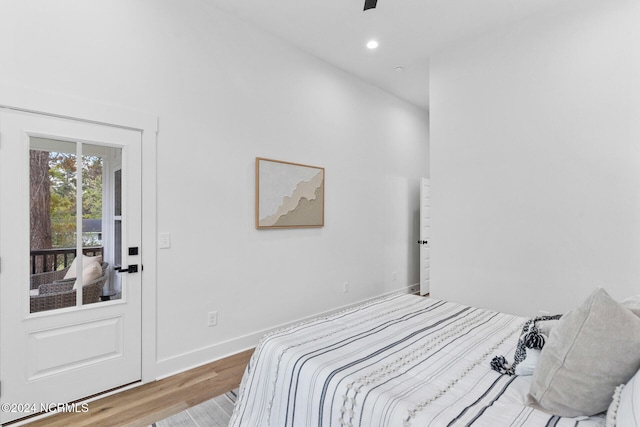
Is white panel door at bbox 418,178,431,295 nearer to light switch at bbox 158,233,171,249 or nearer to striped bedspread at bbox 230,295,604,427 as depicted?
striped bedspread at bbox 230,295,604,427

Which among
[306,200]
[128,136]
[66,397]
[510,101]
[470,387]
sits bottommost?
[66,397]

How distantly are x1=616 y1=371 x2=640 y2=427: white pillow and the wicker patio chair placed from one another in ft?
9.03

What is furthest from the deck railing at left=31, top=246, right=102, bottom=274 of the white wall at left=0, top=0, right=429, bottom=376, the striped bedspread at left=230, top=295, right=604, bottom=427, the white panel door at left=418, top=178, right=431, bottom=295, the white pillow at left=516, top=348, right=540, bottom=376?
the white panel door at left=418, top=178, right=431, bottom=295

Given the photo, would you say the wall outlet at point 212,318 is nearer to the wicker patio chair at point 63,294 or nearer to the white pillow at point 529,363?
the wicker patio chair at point 63,294

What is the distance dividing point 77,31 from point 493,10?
10.8ft

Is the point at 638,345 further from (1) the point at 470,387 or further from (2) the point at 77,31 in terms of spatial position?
(2) the point at 77,31

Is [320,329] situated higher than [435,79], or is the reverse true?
[435,79]

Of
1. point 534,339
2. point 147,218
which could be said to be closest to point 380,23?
point 147,218

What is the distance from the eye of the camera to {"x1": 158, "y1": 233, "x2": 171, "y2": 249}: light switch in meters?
2.48

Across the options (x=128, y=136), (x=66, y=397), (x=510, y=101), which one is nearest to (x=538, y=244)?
(x=510, y=101)

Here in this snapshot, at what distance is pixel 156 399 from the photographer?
219 centimetres

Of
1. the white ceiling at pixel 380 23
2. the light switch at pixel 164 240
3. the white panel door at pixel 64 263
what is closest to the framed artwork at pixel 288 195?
the light switch at pixel 164 240

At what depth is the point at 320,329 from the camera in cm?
183

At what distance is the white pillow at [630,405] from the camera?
83 cm
